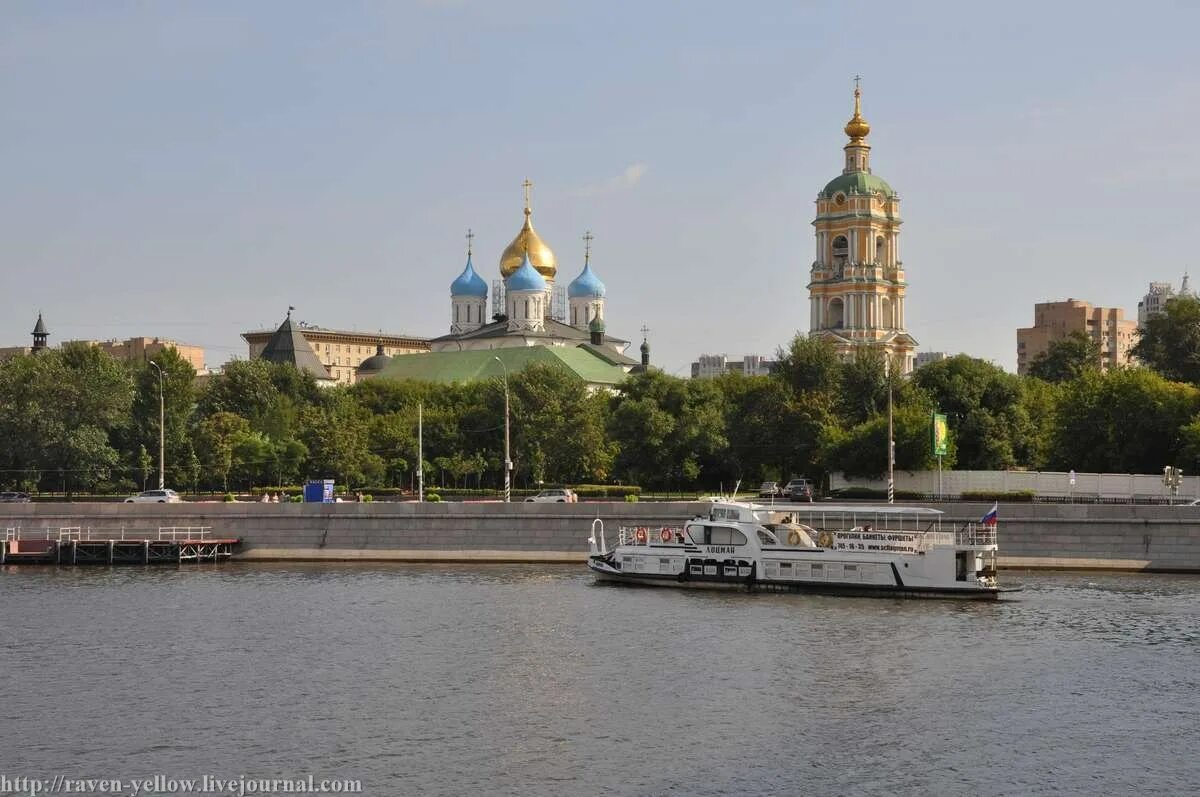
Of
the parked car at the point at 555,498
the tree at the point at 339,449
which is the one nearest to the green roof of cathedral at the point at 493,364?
the tree at the point at 339,449

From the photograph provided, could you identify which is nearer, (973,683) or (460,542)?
(973,683)

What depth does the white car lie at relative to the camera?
76812 mm

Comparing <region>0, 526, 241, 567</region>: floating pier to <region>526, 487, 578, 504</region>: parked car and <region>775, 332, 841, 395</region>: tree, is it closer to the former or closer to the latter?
<region>526, 487, 578, 504</region>: parked car

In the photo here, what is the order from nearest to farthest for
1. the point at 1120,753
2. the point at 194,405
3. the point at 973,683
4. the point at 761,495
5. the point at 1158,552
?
the point at 1120,753, the point at 973,683, the point at 1158,552, the point at 761,495, the point at 194,405

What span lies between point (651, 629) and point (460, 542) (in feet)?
72.9

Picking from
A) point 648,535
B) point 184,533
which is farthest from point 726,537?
point 184,533

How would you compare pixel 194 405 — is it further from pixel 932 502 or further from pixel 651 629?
pixel 651 629

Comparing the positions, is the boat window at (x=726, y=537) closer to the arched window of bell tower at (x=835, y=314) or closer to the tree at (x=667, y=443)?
the tree at (x=667, y=443)

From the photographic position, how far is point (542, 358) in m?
161

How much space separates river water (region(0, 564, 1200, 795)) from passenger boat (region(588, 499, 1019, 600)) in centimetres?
131

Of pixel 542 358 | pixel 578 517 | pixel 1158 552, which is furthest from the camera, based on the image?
pixel 542 358

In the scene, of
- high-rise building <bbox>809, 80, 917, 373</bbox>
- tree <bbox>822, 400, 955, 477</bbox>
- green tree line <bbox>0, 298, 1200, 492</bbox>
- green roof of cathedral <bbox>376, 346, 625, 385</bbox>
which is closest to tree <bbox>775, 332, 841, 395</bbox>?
green tree line <bbox>0, 298, 1200, 492</bbox>

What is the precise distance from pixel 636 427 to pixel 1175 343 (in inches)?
1546

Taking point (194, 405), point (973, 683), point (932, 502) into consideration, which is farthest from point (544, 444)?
point (973, 683)
